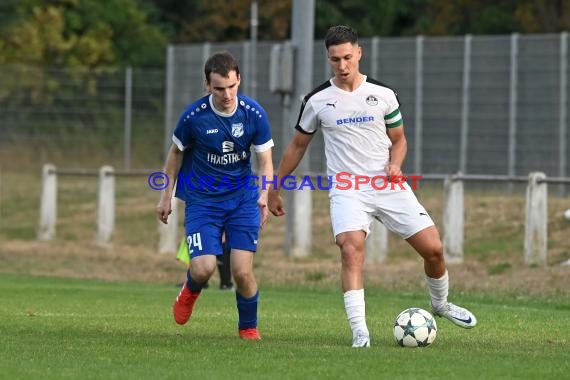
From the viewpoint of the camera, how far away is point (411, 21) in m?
42.5

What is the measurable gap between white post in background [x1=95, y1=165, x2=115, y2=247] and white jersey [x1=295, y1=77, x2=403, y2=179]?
14730 mm

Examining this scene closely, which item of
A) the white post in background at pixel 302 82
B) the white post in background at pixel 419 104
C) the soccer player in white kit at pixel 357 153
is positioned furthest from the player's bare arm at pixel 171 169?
the white post in background at pixel 419 104

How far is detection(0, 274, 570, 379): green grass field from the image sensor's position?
30.2 ft

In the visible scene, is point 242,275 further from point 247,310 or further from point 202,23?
point 202,23

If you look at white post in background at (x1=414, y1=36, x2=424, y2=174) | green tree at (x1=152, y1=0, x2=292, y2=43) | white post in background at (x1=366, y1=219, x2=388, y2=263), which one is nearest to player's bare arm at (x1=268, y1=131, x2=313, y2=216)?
white post in background at (x1=366, y1=219, x2=388, y2=263)

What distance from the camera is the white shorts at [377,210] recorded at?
1069 centimetres

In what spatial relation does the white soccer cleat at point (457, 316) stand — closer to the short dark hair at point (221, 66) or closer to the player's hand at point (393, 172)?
the player's hand at point (393, 172)

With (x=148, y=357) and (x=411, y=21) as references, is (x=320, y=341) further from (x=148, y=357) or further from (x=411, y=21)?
(x=411, y=21)

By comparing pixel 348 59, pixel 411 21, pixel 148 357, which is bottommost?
pixel 148 357

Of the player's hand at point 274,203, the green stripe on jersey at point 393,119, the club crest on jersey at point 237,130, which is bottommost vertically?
the player's hand at point 274,203

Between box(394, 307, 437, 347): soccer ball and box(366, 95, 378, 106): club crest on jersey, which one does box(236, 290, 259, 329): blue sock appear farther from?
box(366, 95, 378, 106): club crest on jersey

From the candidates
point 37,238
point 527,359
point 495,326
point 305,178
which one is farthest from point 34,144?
point 527,359

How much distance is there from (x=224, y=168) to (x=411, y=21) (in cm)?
3187

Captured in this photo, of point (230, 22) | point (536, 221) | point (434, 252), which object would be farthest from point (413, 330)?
point (230, 22)
